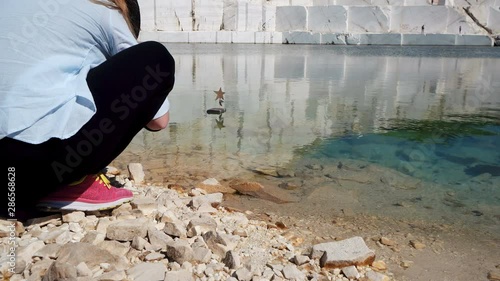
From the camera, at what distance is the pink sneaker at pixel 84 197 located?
1.28 meters

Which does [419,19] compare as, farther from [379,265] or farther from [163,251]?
[163,251]

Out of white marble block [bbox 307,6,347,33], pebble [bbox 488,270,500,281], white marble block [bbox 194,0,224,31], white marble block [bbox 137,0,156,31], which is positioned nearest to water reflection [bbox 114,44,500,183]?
pebble [bbox 488,270,500,281]

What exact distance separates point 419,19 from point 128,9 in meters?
16.8

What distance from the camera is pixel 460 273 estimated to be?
129 centimetres

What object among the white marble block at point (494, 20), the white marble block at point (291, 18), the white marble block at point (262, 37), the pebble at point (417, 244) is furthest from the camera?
the white marble block at point (291, 18)

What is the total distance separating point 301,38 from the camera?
50.9 ft

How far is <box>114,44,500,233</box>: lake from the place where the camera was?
1.95 m

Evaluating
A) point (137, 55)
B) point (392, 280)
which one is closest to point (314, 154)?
point (392, 280)

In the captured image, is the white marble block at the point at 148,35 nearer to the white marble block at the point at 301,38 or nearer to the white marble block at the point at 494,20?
the white marble block at the point at 301,38

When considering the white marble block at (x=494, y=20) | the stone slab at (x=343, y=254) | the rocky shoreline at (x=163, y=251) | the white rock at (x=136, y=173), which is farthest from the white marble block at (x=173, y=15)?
the stone slab at (x=343, y=254)

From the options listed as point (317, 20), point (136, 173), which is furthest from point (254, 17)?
point (136, 173)

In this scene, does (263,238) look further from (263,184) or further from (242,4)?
(242,4)

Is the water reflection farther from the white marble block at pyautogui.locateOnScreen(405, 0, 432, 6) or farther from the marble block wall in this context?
the white marble block at pyautogui.locateOnScreen(405, 0, 432, 6)

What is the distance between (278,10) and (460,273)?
16382 mm
